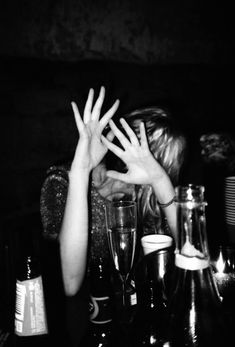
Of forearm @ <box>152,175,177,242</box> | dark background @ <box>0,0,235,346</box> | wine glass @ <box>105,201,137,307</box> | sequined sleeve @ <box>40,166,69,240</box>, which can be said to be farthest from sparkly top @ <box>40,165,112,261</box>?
wine glass @ <box>105,201,137,307</box>

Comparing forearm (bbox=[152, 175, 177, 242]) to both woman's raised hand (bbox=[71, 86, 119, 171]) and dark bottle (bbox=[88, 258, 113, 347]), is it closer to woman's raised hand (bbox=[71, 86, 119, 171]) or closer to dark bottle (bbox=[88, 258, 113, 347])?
woman's raised hand (bbox=[71, 86, 119, 171])

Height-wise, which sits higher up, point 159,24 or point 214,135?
point 159,24

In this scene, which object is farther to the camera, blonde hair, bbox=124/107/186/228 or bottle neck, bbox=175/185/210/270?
blonde hair, bbox=124/107/186/228

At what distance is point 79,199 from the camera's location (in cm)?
98

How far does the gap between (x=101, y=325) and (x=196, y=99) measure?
7.44ft

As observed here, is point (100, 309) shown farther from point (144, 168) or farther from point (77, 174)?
point (144, 168)

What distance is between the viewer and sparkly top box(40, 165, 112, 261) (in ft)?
4.35

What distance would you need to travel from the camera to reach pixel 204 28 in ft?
8.09

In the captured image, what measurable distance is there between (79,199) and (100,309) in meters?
0.53

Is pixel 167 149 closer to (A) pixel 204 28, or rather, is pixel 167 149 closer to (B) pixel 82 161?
(B) pixel 82 161

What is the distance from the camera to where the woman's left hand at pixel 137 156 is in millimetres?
1062

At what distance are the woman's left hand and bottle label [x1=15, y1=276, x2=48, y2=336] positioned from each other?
0.63 meters

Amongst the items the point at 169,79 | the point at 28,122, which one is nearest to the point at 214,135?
the point at 169,79

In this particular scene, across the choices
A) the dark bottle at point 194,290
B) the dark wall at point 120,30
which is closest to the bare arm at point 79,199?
the dark bottle at point 194,290
